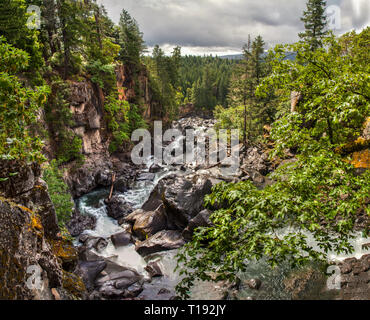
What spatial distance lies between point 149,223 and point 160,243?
1.93 metres

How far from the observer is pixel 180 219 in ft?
50.1

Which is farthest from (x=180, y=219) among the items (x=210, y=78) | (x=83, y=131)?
(x=210, y=78)

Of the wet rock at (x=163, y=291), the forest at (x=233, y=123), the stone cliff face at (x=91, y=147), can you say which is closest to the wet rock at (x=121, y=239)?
the forest at (x=233, y=123)

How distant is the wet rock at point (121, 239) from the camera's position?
48.1 feet

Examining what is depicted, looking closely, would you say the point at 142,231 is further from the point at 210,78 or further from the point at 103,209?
the point at 210,78

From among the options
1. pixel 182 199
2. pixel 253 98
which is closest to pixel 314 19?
pixel 253 98

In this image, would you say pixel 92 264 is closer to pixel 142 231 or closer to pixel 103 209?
pixel 142 231

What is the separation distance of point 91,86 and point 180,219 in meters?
18.2

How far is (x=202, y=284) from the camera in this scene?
1086cm

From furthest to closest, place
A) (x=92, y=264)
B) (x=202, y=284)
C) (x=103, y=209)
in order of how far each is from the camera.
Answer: (x=103, y=209) → (x=92, y=264) → (x=202, y=284)
